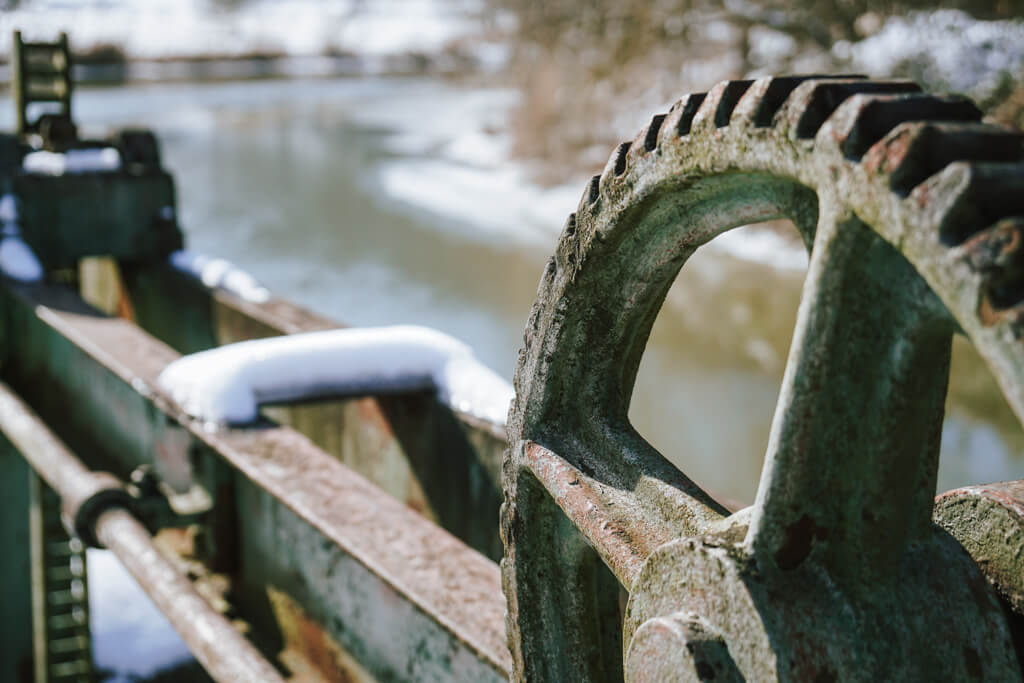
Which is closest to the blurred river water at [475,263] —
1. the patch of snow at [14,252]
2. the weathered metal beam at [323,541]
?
the weathered metal beam at [323,541]

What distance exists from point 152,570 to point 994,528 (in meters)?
1.75

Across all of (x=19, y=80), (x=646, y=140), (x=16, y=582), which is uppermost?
(x=19, y=80)

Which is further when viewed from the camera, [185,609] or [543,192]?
[543,192]

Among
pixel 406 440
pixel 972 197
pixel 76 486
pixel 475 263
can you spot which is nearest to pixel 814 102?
pixel 972 197

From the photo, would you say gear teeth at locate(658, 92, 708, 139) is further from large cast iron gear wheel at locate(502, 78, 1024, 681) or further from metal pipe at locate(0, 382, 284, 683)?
metal pipe at locate(0, 382, 284, 683)

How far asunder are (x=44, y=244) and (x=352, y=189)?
10.4m

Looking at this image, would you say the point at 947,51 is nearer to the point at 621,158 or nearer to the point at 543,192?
the point at 543,192

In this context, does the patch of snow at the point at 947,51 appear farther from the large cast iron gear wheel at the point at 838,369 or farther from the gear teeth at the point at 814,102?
the gear teeth at the point at 814,102

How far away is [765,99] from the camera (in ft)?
3.58

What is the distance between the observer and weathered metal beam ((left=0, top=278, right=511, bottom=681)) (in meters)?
1.99

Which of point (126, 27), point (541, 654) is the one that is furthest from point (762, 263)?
point (126, 27)

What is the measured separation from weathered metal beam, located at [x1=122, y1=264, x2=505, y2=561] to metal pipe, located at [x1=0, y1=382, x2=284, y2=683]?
59 cm

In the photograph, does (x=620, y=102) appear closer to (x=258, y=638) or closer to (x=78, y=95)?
(x=258, y=638)

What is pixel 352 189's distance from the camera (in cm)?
1552
